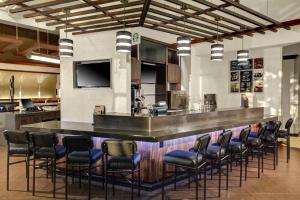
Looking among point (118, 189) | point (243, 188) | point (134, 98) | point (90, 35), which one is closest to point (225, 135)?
point (243, 188)

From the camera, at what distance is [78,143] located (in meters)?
3.86

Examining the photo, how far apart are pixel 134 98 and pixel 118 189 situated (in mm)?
2783

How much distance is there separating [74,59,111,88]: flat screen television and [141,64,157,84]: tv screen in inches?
50.7

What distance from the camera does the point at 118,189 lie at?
14.8ft

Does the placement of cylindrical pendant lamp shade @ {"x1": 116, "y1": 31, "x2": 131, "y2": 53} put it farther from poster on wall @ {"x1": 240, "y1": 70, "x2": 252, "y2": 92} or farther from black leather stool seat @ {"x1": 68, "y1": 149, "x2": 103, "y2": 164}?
poster on wall @ {"x1": 240, "y1": 70, "x2": 252, "y2": 92}

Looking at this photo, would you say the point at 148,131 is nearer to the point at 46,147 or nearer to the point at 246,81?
the point at 46,147

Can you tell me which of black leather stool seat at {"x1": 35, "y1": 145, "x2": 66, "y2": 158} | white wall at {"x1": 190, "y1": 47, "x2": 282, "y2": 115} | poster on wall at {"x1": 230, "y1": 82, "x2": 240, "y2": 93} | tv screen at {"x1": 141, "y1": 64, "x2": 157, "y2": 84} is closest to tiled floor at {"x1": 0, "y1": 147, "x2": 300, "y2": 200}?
black leather stool seat at {"x1": 35, "y1": 145, "x2": 66, "y2": 158}

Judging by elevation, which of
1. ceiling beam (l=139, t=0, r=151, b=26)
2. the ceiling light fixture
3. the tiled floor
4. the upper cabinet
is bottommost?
the tiled floor

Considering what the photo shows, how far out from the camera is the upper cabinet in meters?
7.53

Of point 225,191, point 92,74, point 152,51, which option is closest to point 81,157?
point 225,191

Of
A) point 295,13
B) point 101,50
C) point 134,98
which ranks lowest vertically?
point 134,98

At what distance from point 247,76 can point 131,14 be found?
16.2 ft

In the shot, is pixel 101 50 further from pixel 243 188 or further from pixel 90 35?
pixel 243 188

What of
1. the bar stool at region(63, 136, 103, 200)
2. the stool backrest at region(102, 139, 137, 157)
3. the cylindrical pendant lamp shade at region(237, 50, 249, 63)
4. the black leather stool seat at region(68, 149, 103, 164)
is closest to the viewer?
the stool backrest at region(102, 139, 137, 157)
